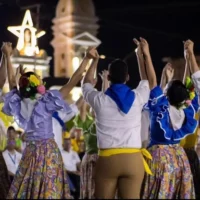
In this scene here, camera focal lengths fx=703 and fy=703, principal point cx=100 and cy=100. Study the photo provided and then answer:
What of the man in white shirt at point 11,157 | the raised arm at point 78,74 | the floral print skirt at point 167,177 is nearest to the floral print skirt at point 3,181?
the raised arm at point 78,74

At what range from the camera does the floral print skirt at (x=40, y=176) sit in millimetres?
5215

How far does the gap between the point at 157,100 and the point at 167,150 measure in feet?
1.31

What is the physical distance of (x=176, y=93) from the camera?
539 cm

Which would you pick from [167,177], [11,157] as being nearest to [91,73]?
[167,177]

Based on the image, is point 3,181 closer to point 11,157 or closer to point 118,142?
point 118,142

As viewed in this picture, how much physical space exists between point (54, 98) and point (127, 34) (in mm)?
15520

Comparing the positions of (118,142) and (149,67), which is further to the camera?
(149,67)

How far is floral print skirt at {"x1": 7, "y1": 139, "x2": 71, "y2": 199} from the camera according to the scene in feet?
17.1

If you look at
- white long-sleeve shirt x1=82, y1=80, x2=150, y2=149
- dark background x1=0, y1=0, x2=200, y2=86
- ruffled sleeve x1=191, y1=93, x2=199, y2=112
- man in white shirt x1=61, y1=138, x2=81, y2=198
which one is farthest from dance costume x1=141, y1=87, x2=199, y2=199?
dark background x1=0, y1=0, x2=200, y2=86

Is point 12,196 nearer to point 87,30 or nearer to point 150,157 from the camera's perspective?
point 150,157

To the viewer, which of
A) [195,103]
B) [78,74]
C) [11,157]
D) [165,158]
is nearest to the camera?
[78,74]

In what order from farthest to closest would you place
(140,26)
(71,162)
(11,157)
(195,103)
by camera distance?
(140,26) < (71,162) < (11,157) < (195,103)

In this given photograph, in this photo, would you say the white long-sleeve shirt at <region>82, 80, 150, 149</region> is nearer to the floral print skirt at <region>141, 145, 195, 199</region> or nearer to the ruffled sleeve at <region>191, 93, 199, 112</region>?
the floral print skirt at <region>141, 145, 195, 199</region>

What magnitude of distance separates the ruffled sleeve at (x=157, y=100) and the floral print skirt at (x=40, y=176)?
0.81 m
